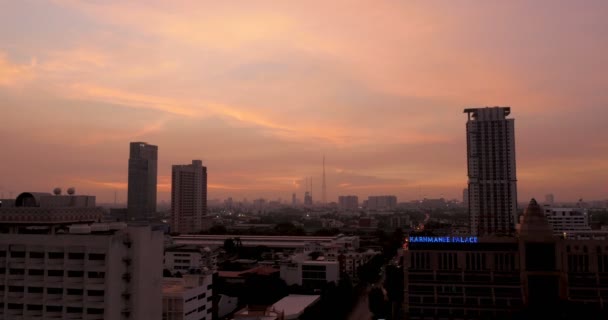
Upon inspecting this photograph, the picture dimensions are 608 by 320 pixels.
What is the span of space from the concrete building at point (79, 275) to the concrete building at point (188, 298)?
474cm

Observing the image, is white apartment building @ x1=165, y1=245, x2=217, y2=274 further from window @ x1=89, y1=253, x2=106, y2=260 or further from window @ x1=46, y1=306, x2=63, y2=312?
window @ x1=89, y1=253, x2=106, y2=260

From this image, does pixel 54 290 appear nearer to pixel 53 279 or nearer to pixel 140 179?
pixel 53 279

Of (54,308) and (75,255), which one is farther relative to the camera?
(75,255)

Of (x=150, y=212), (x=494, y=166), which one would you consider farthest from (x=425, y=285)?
(x=150, y=212)

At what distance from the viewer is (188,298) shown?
2239 cm

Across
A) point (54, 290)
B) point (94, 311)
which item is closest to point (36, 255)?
point (54, 290)

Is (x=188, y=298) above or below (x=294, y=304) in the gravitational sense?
above

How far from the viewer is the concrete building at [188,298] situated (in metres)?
22.0

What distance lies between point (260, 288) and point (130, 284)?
2267cm

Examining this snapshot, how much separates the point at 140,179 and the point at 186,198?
21.9 meters

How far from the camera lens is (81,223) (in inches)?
734

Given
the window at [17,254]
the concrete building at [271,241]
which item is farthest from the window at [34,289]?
the concrete building at [271,241]

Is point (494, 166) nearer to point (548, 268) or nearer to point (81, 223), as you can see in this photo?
point (548, 268)

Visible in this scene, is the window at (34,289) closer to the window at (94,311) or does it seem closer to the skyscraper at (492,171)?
the window at (94,311)
